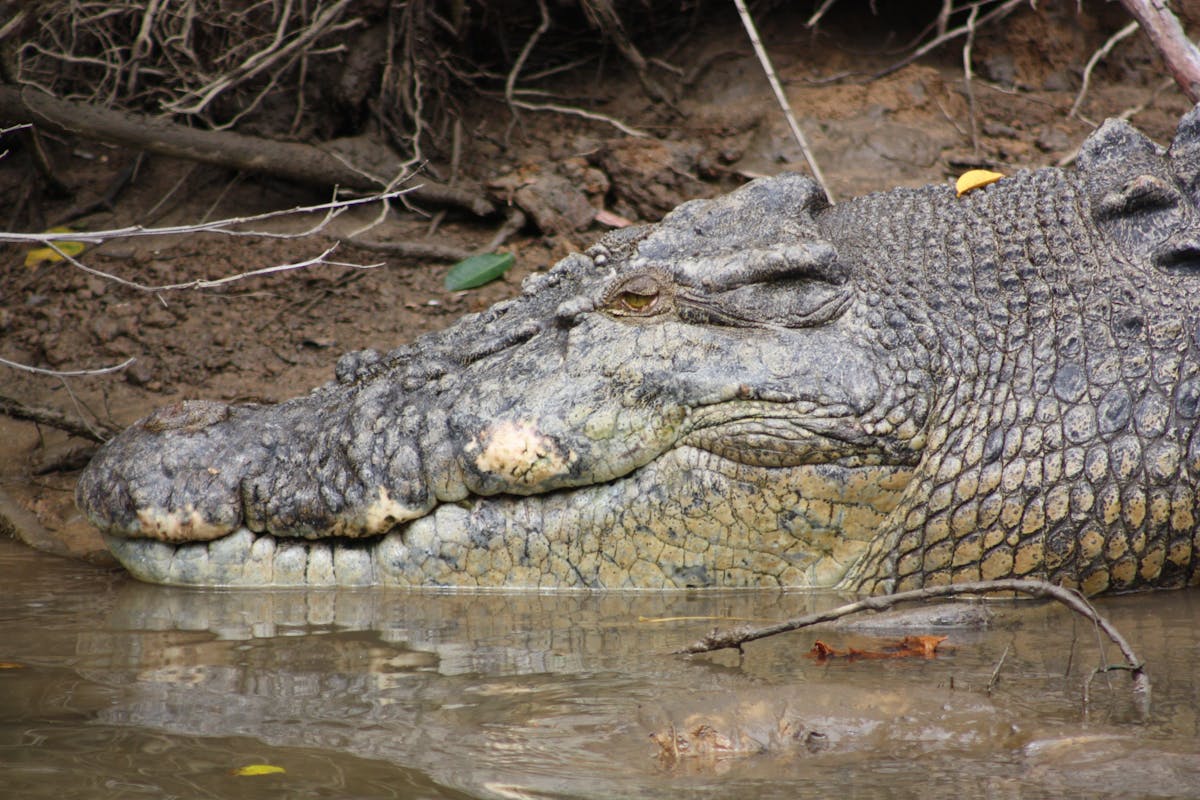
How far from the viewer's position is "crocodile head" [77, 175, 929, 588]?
2.94m

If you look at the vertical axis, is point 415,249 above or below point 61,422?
above

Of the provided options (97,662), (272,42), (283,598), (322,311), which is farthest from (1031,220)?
(272,42)

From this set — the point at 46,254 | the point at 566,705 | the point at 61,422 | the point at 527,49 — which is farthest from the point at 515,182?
the point at 566,705

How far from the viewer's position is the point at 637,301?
305cm

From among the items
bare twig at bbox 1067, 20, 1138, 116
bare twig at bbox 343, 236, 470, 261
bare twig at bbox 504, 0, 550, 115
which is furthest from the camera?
bare twig at bbox 504, 0, 550, 115

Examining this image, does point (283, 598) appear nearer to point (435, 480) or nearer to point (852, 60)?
point (435, 480)

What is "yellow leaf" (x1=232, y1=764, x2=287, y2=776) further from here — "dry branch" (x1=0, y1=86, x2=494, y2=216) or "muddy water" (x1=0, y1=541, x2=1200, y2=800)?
"dry branch" (x1=0, y1=86, x2=494, y2=216)

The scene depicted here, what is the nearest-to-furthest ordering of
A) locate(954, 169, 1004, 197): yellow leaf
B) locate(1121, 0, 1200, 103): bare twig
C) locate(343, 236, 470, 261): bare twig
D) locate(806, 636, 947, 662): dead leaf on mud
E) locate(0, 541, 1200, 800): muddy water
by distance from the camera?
locate(0, 541, 1200, 800): muddy water, locate(806, 636, 947, 662): dead leaf on mud, locate(954, 169, 1004, 197): yellow leaf, locate(1121, 0, 1200, 103): bare twig, locate(343, 236, 470, 261): bare twig

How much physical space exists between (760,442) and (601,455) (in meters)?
0.37

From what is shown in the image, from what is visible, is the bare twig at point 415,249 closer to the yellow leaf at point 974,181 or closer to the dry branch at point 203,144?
the dry branch at point 203,144

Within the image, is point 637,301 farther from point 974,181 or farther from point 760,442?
point 974,181

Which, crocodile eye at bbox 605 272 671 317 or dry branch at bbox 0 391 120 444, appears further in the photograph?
dry branch at bbox 0 391 120 444

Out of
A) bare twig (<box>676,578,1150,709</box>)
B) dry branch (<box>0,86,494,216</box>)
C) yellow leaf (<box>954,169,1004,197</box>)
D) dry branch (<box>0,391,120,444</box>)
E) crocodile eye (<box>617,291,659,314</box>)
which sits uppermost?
dry branch (<box>0,86,494,216</box>)

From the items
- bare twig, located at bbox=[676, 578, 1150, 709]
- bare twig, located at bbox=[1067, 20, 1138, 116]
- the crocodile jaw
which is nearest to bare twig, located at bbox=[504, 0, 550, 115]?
bare twig, located at bbox=[1067, 20, 1138, 116]
